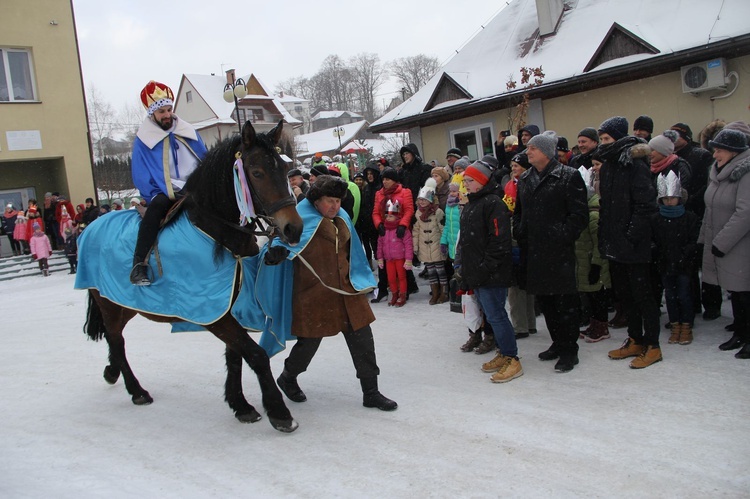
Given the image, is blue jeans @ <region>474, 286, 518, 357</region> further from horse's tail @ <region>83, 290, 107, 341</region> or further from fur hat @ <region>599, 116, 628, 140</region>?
horse's tail @ <region>83, 290, 107, 341</region>

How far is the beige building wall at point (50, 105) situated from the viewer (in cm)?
1830

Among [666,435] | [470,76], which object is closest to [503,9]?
[470,76]

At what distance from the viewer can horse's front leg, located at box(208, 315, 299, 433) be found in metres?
4.41

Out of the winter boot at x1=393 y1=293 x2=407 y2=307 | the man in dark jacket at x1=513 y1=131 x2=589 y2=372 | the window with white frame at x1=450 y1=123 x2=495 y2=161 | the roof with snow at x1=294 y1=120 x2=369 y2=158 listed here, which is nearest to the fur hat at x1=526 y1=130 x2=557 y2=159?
the man in dark jacket at x1=513 y1=131 x2=589 y2=372

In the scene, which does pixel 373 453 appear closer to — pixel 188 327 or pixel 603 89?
pixel 188 327

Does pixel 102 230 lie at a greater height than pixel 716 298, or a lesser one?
greater

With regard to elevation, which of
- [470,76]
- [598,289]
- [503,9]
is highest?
[503,9]

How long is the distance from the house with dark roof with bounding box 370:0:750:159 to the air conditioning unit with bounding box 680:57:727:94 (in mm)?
19

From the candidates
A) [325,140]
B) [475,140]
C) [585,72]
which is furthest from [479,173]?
[325,140]

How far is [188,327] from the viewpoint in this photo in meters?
4.79

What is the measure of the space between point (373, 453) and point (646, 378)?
245 cm

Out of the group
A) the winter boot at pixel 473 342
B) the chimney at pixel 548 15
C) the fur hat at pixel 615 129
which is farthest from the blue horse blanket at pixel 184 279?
the chimney at pixel 548 15

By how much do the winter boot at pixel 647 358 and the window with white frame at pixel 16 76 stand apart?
65.1ft

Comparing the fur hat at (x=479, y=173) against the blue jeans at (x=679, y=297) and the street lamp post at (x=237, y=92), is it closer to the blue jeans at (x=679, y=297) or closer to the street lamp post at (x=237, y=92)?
the blue jeans at (x=679, y=297)
